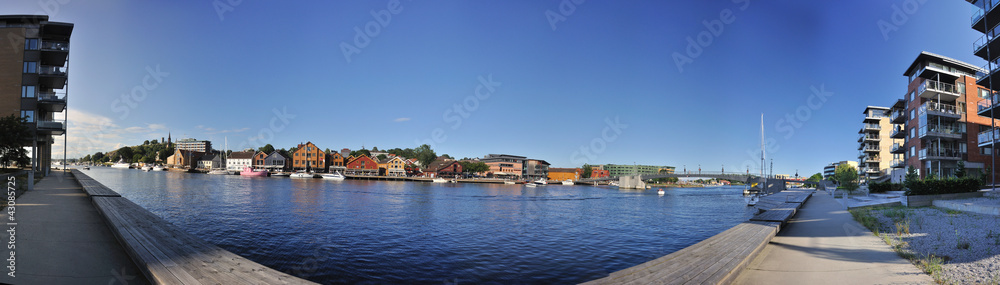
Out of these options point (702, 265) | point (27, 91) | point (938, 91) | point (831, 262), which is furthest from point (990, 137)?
point (27, 91)

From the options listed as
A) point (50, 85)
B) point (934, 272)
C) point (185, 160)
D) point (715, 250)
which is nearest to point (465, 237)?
point (715, 250)

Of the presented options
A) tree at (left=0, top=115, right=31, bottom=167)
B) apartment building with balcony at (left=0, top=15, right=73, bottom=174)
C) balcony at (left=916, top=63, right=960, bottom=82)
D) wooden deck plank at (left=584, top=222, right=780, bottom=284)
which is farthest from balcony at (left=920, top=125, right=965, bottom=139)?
apartment building with balcony at (left=0, top=15, right=73, bottom=174)

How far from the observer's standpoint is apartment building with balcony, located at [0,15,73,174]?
40.8 m

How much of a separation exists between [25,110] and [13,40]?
7.09 metres

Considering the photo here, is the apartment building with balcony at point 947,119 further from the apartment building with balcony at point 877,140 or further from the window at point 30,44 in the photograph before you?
the window at point 30,44

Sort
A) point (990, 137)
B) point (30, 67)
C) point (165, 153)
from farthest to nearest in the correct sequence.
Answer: point (165, 153)
point (30, 67)
point (990, 137)

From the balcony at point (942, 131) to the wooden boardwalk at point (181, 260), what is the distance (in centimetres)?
5800

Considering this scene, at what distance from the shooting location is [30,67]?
42344 millimetres

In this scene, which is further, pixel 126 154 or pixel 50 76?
pixel 126 154

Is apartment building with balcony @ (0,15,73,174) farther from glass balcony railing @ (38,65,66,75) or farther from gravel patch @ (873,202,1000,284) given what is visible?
gravel patch @ (873,202,1000,284)

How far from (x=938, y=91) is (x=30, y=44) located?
308ft

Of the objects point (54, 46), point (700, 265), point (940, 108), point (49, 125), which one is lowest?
point (700, 265)

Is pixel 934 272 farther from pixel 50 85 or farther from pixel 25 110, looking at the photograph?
pixel 50 85

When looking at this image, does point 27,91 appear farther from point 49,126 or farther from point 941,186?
point 941,186
